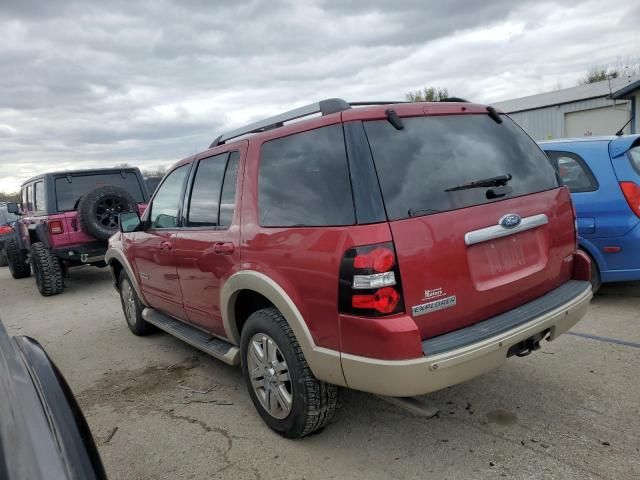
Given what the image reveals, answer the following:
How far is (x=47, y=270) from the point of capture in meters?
7.96

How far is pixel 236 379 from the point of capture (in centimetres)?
399

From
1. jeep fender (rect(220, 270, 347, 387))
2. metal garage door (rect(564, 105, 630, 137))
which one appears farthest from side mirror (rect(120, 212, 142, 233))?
metal garage door (rect(564, 105, 630, 137))

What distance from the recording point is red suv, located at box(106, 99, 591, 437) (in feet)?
7.49

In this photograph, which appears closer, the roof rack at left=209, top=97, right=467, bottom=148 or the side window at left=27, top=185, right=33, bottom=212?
the roof rack at left=209, top=97, right=467, bottom=148

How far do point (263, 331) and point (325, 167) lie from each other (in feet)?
3.41

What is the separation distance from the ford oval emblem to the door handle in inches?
63.7

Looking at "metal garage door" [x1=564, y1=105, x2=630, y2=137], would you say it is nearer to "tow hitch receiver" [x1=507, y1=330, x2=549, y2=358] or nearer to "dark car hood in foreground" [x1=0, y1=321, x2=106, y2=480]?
"tow hitch receiver" [x1=507, y1=330, x2=549, y2=358]

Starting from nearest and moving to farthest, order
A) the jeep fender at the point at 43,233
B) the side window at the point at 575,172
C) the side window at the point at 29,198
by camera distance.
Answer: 1. the side window at the point at 575,172
2. the jeep fender at the point at 43,233
3. the side window at the point at 29,198

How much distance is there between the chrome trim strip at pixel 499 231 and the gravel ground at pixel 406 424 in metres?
1.17

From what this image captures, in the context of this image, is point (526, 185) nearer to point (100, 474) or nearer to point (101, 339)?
point (100, 474)

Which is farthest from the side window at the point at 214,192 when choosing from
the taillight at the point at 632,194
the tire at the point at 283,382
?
the taillight at the point at 632,194

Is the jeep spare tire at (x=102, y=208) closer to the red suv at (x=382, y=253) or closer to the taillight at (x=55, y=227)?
the taillight at (x=55, y=227)

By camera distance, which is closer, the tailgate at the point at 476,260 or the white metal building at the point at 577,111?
the tailgate at the point at 476,260

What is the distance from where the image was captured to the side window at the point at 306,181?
8.08ft
